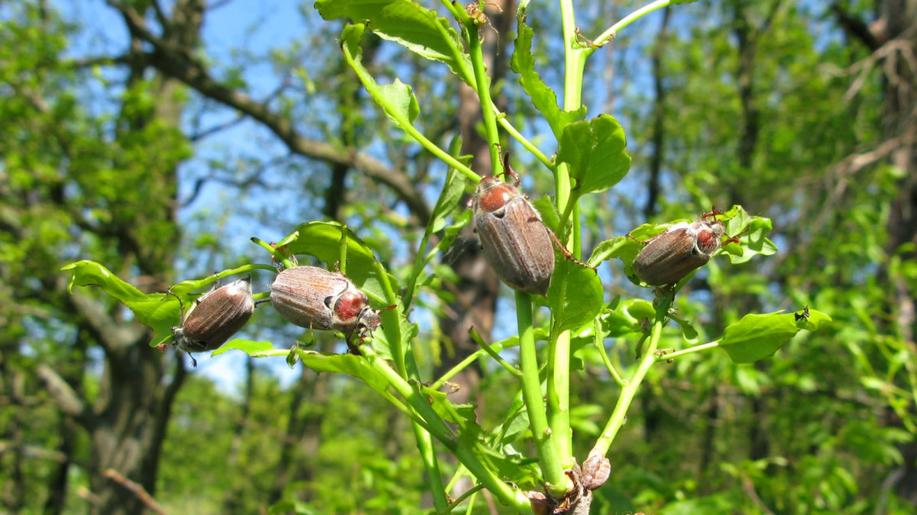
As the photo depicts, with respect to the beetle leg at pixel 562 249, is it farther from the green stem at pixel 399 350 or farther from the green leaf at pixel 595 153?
the green stem at pixel 399 350

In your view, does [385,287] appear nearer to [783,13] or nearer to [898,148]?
[898,148]

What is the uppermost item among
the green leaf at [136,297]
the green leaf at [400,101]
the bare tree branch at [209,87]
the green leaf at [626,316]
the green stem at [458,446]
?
the bare tree branch at [209,87]

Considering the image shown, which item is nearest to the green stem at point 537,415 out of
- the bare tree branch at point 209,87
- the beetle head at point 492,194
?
the beetle head at point 492,194

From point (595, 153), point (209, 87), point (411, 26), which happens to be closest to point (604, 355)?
point (595, 153)

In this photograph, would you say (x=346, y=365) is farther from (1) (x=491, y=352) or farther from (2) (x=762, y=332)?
(2) (x=762, y=332)

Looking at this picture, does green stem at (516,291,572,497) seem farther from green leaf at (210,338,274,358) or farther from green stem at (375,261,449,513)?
Answer: green leaf at (210,338,274,358)

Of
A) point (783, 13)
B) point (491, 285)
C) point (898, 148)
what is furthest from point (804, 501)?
point (783, 13)
